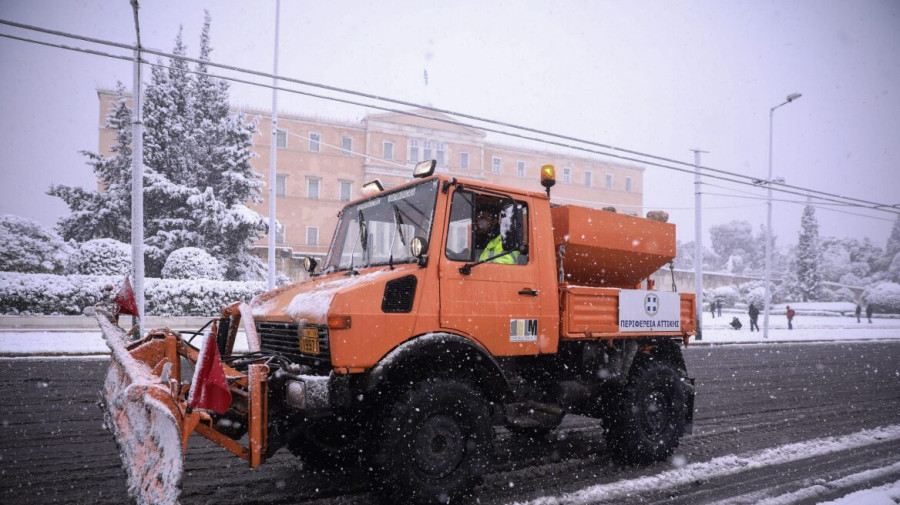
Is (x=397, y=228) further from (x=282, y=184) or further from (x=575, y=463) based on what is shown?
(x=282, y=184)

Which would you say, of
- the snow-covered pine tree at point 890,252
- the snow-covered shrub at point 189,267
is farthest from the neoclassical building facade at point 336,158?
the snow-covered pine tree at point 890,252

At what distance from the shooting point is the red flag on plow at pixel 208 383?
3262 millimetres

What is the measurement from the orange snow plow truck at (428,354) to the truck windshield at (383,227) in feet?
0.06

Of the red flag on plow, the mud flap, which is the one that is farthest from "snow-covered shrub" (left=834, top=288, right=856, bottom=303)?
the mud flap

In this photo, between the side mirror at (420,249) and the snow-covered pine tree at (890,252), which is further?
the snow-covered pine tree at (890,252)

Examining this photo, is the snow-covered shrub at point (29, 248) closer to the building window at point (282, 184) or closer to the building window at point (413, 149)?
the building window at point (282, 184)

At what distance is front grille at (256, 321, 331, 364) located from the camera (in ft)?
13.0

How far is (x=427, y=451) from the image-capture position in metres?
4.06

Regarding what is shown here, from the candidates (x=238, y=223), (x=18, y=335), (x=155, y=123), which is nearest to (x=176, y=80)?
(x=155, y=123)

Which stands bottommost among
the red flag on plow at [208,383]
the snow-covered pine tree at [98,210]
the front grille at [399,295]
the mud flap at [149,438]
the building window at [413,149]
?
the mud flap at [149,438]

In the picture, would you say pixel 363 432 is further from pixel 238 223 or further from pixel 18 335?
pixel 238 223

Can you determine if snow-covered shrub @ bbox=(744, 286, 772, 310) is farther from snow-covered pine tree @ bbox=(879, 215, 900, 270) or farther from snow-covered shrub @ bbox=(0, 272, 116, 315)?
snow-covered shrub @ bbox=(0, 272, 116, 315)

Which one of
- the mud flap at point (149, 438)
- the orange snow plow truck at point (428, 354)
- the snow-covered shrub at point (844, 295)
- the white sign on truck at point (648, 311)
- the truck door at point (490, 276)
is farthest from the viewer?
the snow-covered shrub at point (844, 295)

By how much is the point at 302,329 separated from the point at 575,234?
2755 millimetres
